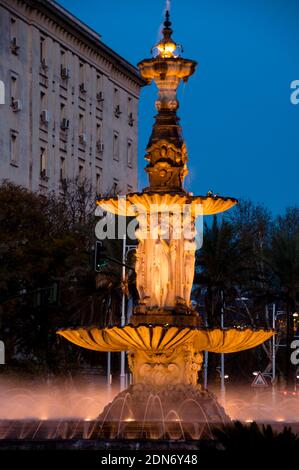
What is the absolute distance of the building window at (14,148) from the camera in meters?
83.6

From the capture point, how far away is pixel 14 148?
84250 mm

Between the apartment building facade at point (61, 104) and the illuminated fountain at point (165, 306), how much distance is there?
52.1 meters

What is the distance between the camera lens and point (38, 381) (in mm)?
58250

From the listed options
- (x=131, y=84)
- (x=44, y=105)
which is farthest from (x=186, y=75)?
(x=131, y=84)

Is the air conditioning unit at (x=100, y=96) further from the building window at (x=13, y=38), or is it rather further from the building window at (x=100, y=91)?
the building window at (x=13, y=38)

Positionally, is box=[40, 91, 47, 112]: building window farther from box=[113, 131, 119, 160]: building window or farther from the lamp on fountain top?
the lamp on fountain top

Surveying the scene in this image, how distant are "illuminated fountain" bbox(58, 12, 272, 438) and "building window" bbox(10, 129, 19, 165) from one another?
54.2 meters

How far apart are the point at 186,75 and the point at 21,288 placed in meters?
32.4

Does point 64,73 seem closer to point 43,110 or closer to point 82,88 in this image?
point 82,88

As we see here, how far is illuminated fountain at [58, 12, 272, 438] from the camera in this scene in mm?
28047

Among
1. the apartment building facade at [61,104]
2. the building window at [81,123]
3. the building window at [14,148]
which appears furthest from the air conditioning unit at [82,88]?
the building window at [14,148]

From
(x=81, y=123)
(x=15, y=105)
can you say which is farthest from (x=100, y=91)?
(x=15, y=105)

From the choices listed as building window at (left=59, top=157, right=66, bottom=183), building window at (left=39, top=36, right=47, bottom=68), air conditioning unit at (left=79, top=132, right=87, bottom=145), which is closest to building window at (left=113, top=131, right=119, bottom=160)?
air conditioning unit at (left=79, top=132, right=87, bottom=145)

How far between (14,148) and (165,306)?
56.2 m
